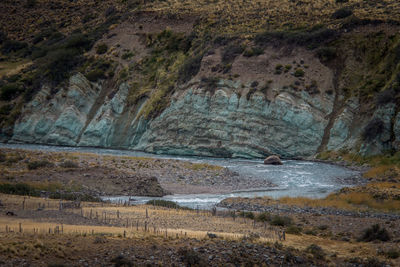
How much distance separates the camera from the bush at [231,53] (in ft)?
227

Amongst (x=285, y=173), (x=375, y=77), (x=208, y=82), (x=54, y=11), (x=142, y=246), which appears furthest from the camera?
(x=54, y=11)

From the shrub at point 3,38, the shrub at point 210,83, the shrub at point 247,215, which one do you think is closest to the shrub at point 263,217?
the shrub at point 247,215

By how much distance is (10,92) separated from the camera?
269ft

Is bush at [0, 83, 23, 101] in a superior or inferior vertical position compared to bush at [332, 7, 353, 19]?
inferior

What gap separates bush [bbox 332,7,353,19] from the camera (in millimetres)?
70994

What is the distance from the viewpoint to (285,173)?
46.0 m

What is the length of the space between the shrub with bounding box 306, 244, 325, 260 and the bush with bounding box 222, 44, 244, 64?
50663mm

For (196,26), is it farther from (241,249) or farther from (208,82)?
(241,249)

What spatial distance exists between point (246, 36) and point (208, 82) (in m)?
11.7

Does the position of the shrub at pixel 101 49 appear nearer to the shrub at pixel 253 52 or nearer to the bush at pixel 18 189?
the shrub at pixel 253 52

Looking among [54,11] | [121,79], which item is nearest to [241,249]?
[121,79]

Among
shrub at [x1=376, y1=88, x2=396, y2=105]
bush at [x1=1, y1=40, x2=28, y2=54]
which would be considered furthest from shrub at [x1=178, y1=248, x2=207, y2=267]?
bush at [x1=1, y1=40, x2=28, y2=54]

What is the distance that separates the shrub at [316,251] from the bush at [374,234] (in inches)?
132

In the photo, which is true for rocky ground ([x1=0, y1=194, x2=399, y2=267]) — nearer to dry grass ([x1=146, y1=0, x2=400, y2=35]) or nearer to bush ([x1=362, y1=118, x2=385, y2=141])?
bush ([x1=362, y1=118, x2=385, y2=141])
